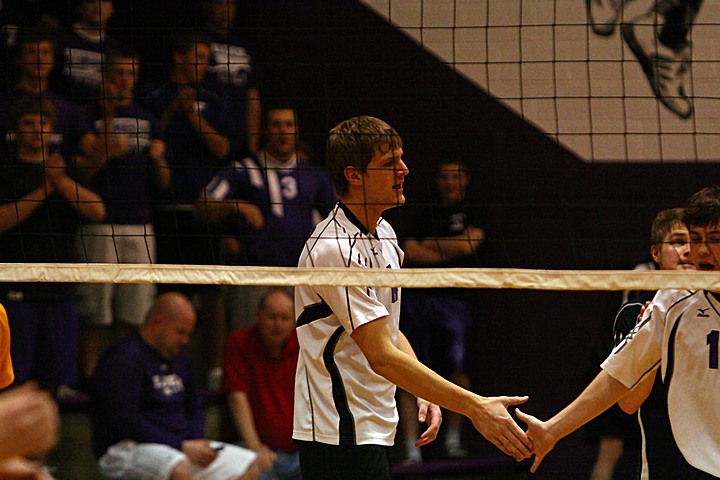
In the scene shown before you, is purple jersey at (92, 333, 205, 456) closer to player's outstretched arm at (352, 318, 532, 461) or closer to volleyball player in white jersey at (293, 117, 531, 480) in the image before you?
volleyball player in white jersey at (293, 117, 531, 480)

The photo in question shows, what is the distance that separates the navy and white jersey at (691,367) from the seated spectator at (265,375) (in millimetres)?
2877

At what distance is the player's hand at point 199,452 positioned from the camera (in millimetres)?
6484

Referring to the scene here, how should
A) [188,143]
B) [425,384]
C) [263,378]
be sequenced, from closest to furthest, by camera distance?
[425,384] → [263,378] → [188,143]

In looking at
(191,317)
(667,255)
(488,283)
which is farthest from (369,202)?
Answer: (191,317)

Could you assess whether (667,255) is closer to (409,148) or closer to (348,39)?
(409,148)

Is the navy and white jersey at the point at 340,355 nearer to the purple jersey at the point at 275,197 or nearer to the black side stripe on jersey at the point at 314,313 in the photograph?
the black side stripe on jersey at the point at 314,313

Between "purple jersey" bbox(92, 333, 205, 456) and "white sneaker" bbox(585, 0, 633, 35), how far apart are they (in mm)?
3301

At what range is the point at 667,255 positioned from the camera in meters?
5.24

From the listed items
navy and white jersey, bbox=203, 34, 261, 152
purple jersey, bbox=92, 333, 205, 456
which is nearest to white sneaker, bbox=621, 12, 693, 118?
navy and white jersey, bbox=203, 34, 261, 152

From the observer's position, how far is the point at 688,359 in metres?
4.20

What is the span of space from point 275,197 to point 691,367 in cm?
337

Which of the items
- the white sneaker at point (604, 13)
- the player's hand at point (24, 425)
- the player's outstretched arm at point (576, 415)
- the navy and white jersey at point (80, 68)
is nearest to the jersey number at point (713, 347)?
the player's outstretched arm at point (576, 415)

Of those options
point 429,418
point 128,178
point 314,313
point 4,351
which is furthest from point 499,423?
point 128,178

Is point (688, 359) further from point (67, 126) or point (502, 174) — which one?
point (67, 126)
